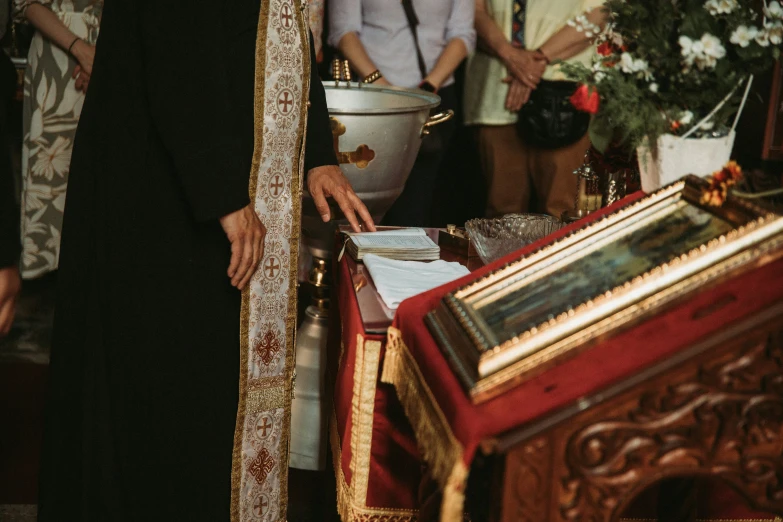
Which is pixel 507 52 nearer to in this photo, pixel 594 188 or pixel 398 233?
pixel 594 188

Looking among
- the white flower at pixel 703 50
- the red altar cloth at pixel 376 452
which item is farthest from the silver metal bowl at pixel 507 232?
the white flower at pixel 703 50

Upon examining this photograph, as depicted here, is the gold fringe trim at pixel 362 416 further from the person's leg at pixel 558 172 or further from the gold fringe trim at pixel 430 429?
the person's leg at pixel 558 172

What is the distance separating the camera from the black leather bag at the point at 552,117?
338cm

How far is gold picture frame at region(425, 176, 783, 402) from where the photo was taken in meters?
1.06

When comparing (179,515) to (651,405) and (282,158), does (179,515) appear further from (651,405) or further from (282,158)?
(651,405)

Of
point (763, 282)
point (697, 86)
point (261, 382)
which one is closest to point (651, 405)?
point (763, 282)

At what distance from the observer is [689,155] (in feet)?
4.74

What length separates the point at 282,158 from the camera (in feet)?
6.12

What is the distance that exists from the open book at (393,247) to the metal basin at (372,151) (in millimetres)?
184

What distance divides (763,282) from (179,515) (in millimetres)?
1346

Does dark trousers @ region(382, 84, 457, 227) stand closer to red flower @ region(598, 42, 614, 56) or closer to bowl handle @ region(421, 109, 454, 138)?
bowl handle @ region(421, 109, 454, 138)

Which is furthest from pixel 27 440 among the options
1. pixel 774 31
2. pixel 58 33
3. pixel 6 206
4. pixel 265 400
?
pixel 774 31

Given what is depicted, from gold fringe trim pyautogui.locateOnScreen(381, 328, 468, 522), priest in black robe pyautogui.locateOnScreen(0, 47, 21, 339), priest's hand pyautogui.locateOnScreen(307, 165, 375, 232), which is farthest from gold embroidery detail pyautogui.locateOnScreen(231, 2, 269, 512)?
priest in black robe pyautogui.locateOnScreen(0, 47, 21, 339)

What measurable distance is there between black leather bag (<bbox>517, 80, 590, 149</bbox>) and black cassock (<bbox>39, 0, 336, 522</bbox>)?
1.87 m
